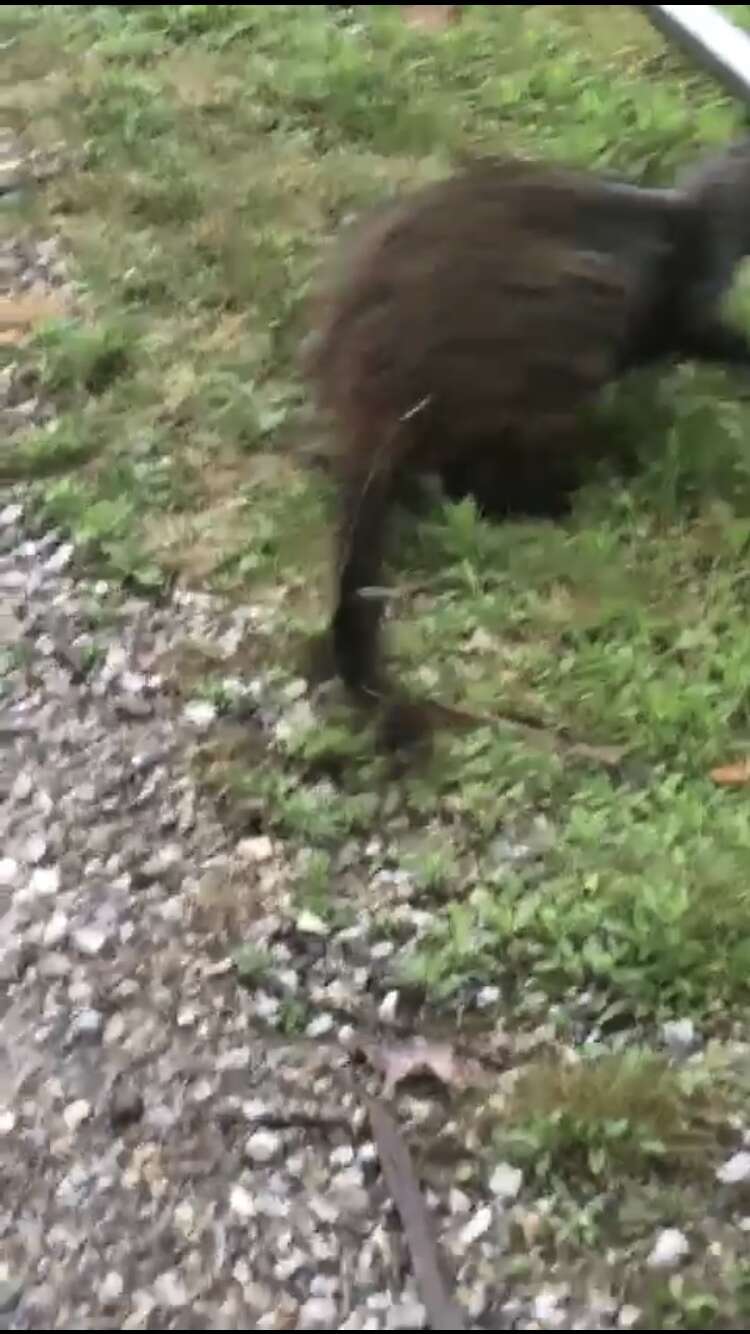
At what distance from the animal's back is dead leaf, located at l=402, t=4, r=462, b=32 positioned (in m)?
1.33

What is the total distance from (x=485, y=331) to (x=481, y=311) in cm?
3

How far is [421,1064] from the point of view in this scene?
204 cm

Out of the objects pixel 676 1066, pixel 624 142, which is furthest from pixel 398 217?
pixel 676 1066

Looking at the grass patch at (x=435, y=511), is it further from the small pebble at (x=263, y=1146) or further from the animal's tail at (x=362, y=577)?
the small pebble at (x=263, y=1146)

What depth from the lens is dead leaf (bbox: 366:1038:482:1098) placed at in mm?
2027

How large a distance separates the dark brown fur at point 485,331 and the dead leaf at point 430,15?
1.28 m

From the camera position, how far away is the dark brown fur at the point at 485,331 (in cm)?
269

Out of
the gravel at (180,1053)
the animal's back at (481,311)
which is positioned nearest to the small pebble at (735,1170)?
the gravel at (180,1053)

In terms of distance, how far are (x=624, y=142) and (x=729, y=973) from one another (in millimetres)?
2007

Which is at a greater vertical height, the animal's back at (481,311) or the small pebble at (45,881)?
the animal's back at (481,311)

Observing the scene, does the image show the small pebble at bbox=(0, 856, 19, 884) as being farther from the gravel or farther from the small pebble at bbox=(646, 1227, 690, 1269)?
the small pebble at bbox=(646, 1227, 690, 1269)

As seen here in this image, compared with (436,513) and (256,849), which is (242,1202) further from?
(436,513)

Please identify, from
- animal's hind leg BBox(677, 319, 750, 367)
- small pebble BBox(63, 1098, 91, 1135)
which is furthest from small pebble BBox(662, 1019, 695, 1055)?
animal's hind leg BBox(677, 319, 750, 367)

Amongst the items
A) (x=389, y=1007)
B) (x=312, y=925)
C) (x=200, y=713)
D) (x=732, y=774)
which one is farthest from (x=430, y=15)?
(x=389, y=1007)
